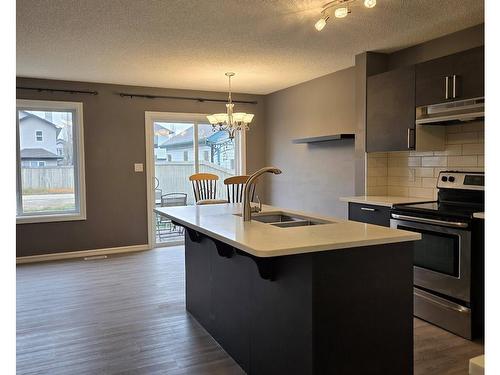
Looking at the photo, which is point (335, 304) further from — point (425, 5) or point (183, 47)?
point (183, 47)

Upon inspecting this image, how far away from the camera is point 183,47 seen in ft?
13.0

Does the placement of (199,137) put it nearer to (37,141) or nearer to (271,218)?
(37,141)

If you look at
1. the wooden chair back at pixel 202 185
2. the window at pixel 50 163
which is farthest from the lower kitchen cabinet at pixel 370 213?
the window at pixel 50 163

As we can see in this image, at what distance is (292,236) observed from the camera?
6.44ft

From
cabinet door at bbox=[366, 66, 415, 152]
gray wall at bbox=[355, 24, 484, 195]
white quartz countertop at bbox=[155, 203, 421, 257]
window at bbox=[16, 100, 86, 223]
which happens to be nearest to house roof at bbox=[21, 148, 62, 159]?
window at bbox=[16, 100, 86, 223]

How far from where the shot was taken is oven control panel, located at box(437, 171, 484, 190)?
3.25 m

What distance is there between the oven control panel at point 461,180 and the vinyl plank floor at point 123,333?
117 cm

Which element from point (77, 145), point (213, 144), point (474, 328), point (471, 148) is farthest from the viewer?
point (213, 144)

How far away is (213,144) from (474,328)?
4.66m

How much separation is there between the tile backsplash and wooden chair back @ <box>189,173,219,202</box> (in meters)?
2.00

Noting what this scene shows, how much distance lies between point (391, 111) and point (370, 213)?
1.02 metres

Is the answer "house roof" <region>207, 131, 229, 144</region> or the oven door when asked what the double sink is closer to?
the oven door
